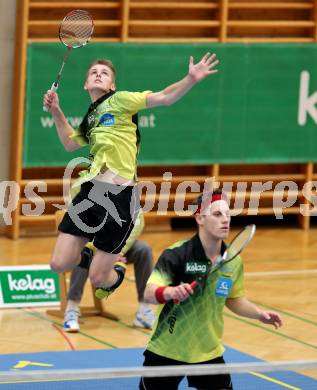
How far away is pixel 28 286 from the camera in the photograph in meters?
11.2

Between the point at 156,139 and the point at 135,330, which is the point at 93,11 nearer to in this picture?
the point at 156,139

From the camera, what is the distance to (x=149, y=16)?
1453 cm

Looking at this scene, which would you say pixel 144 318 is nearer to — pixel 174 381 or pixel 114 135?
pixel 114 135

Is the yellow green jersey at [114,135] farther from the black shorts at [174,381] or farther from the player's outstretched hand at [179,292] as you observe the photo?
the player's outstretched hand at [179,292]

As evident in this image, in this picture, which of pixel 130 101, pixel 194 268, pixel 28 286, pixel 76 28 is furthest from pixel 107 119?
pixel 194 268

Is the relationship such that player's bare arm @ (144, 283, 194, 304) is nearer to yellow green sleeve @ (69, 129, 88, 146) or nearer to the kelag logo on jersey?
the kelag logo on jersey

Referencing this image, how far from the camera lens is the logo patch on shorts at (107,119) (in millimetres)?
9094

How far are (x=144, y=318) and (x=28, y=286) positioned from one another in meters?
1.35

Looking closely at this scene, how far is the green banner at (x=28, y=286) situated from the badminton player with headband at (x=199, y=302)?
463 cm

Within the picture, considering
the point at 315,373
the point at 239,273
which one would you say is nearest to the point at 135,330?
the point at 315,373

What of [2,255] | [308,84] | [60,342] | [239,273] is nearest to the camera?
[239,273]

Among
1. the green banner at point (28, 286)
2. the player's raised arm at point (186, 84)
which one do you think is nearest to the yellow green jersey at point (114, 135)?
the player's raised arm at point (186, 84)

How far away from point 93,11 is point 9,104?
1590 millimetres

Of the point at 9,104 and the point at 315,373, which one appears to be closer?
the point at 315,373
